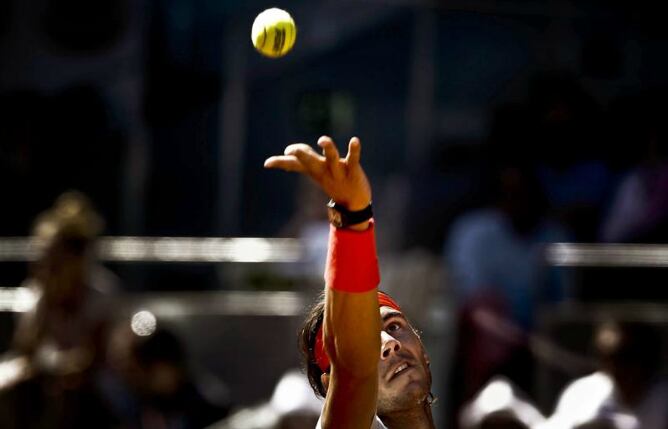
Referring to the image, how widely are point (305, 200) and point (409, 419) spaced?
467cm

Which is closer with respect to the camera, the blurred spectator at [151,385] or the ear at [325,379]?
the ear at [325,379]

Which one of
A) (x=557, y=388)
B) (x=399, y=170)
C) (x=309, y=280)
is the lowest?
(x=557, y=388)

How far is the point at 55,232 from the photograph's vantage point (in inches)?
321

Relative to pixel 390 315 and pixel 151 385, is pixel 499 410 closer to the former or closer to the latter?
pixel 151 385

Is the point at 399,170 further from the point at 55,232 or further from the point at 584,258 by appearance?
the point at 55,232

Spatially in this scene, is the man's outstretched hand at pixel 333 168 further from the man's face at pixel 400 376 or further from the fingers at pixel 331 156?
the man's face at pixel 400 376

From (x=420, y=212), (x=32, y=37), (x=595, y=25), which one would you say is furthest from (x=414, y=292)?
(x=32, y=37)

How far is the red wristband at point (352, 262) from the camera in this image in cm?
374

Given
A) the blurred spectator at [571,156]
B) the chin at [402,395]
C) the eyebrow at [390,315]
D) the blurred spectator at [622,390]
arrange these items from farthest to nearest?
1. the blurred spectator at [571,156]
2. the blurred spectator at [622,390]
3. the eyebrow at [390,315]
4. the chin at [402,395]

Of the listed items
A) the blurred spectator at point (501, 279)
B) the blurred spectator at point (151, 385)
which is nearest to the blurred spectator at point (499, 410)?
the blurred spectator at point (501, 279)

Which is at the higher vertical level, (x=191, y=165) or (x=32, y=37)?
(x=32, y=37)

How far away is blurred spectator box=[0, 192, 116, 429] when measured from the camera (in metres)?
7.82

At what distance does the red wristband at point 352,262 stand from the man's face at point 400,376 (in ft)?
1.37

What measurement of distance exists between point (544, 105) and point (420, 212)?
1.07 m
